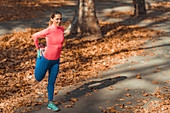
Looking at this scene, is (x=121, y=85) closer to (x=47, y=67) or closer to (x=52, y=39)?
(x=47, y=67)

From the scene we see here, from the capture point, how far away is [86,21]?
39.2 ft

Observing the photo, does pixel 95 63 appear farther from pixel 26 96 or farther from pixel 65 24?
pixel 65 24

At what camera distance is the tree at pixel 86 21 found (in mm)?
11781

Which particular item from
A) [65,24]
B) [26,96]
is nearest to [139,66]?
[26,96]

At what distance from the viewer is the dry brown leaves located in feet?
52.2

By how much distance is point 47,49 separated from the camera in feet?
16.1

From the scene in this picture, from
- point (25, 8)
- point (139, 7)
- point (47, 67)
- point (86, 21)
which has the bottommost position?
point (47, 67)

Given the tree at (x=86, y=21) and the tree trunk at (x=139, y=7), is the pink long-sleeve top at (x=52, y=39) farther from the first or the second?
the tree trunk at (x=139, y=7)

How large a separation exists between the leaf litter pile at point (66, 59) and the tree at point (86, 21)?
0.61 metres

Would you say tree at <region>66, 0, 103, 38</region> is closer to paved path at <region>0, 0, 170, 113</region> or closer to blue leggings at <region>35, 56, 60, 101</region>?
paved path at <region>0, 0, 170, 113</region>

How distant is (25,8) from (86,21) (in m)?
8.25

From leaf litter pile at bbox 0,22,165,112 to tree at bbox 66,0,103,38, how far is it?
61cm

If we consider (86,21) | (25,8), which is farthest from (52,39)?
(25,8)


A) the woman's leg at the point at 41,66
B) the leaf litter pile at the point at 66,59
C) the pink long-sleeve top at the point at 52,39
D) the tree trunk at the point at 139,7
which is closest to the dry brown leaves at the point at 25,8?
the leaf litter pile at the point at 66,59
